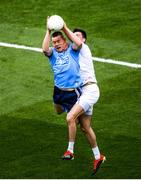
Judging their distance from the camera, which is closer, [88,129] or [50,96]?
[88,129]

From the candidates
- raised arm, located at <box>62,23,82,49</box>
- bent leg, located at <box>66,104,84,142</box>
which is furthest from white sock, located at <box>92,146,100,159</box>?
raised arm, located at <box>62,23,82,49</box>

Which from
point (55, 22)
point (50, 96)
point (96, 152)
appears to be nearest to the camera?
point (55, 22)

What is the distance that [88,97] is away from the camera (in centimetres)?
1459

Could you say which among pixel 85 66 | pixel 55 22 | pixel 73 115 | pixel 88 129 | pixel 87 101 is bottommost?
pixel 88 129

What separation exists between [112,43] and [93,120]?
502 cm

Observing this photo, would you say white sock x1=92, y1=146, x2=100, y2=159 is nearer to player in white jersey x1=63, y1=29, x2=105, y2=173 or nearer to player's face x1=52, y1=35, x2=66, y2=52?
player in white jersey x1=63, y1=29, x2=105, y2=173

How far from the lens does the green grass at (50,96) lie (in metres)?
15.0

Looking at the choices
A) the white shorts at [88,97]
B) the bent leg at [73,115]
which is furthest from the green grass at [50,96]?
the white shorts at [88,97]

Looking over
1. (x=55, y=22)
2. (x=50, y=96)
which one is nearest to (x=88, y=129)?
(x=55, y=22)

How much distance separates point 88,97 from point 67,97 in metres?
0.38

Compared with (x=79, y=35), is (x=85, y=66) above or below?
below

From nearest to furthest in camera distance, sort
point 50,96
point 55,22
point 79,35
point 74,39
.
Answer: point 55,22, point 74,39, point 79,35, point 50,96

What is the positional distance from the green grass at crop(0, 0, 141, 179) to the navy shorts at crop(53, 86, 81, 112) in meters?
1.16

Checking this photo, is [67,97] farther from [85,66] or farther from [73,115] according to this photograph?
[85,66]
